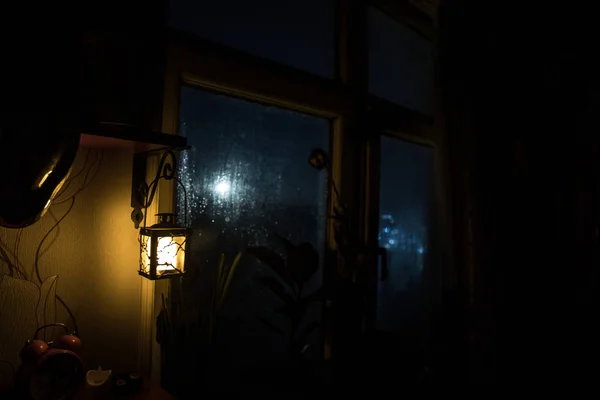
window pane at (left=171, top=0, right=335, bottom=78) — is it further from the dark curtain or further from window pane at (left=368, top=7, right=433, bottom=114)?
the dark curtain

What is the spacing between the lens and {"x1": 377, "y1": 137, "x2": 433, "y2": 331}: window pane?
229cm

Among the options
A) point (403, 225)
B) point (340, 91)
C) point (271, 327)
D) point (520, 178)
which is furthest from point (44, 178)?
point (403, 225)

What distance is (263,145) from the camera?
180 centimetres

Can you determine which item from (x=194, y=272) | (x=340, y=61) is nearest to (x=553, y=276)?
(x=340, y=61)

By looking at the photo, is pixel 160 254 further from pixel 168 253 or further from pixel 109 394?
pixel 109 394

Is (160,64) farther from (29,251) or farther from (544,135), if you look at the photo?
(544,135)

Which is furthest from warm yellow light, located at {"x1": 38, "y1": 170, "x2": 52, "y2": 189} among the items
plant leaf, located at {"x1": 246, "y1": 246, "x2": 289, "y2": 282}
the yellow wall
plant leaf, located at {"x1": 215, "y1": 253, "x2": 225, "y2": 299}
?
plant leaf, located at {"x1": 246, "y1": 246, "x2": 289, "y2": 282}

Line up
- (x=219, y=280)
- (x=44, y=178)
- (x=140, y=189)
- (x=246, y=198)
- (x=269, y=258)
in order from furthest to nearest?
(x=246, y=198) < (x=269, y=258) < (x=219, y=280) < (x=140, y=189) < (x=44, y=178)

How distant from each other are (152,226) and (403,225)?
1.61 meters

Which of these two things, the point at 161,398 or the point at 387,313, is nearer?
the point at 161,398

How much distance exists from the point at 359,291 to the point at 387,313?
65cm

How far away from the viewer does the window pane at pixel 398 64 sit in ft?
7.45

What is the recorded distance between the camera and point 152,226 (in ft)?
3.76

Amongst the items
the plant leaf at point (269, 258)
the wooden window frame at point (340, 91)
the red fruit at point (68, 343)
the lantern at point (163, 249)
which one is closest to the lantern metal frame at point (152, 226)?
the lantern at point (163, 249)
